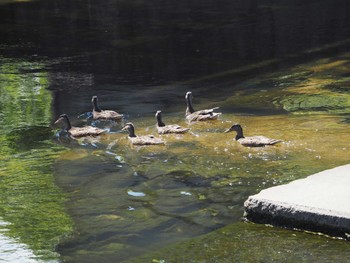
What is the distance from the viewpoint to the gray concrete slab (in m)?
8.84

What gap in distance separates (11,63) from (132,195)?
1056 cm

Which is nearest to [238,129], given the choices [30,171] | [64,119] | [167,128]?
[167,128]

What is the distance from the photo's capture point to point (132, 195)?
10781mm

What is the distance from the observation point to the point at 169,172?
1174cm

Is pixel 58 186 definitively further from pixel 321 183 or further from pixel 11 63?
pixel 11 63

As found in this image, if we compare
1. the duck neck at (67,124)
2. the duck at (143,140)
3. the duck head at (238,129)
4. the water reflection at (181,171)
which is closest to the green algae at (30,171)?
the water reflection at (181,171)

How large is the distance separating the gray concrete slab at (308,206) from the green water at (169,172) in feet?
0.39

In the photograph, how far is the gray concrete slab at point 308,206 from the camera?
8.84 m

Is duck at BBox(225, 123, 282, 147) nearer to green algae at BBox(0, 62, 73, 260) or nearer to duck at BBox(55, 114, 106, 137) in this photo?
duck at BBox(55, 114, 106, 137)

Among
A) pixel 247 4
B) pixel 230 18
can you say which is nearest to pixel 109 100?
pixel 230 18

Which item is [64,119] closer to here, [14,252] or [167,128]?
[167,128]

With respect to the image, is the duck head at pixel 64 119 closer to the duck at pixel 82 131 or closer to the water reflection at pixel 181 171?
the duck at pixel 82 131

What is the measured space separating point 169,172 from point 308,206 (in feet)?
10.0

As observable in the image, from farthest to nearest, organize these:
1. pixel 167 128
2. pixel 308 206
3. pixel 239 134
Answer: pixel 167 128 < pixel 239 134 < pixel 308 206
